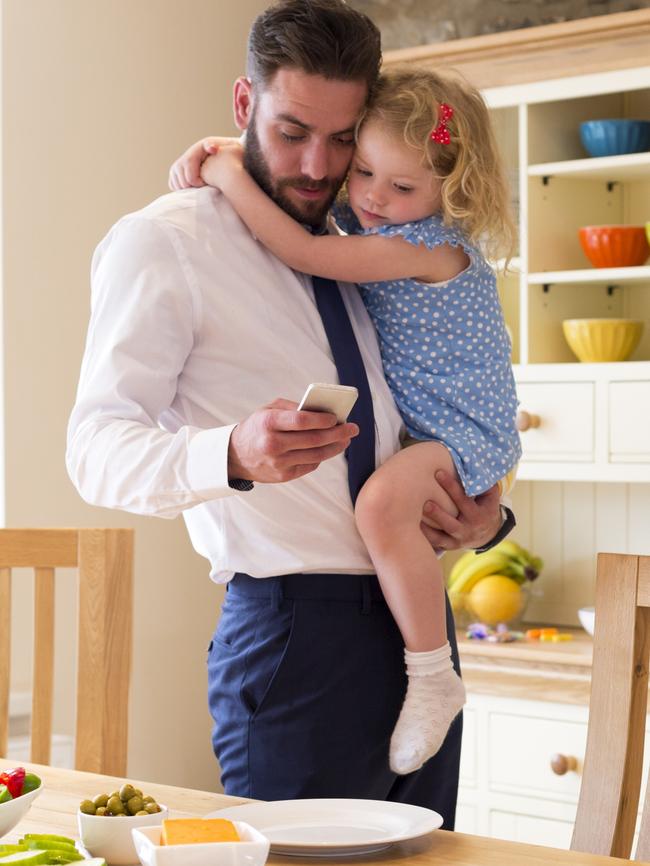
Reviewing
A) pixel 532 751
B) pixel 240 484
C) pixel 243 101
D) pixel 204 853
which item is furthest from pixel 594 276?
pixel 204 853

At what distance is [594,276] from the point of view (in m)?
3.03

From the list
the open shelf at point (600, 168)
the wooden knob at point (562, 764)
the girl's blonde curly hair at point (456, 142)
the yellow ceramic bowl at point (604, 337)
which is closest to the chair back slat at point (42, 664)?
the girl's blonde curly hair at point (456, 142)

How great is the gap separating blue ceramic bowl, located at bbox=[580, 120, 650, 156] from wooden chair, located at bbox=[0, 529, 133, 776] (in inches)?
74.9

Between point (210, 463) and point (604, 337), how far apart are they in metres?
1.94

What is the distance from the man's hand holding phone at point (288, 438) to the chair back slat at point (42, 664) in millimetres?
514

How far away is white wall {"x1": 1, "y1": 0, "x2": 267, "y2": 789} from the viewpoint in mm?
3043

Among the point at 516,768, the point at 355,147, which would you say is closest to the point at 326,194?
the point at 355,147

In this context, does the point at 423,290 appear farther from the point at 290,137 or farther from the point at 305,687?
the point at 305,687

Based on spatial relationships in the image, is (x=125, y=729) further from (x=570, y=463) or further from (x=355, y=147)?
(x=570, y=463)

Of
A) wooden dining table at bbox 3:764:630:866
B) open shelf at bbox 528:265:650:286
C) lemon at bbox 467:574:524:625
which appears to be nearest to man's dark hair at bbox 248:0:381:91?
wooden dining table at bbox 3:764:630:866

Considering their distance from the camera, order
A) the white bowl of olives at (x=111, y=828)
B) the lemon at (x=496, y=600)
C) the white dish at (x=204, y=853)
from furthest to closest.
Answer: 1. the lemon at (x=496, y=600)
2. the white bowl of olives at (x=111, y=828)
3. the white dish at (x=204, y=853)

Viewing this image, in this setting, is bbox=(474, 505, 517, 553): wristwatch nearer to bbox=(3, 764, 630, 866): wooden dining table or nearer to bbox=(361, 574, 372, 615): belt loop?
bbox=(361, 574, 372, 615): belt loop

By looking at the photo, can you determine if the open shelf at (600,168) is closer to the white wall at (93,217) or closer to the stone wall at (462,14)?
the stone wall at (462,14)

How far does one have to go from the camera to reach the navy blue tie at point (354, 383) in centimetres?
161
